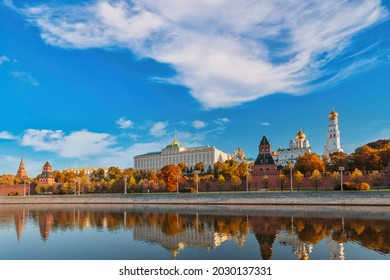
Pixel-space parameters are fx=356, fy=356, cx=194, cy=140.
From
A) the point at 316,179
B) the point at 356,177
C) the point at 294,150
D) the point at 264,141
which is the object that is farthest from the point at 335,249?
the point at 294,150

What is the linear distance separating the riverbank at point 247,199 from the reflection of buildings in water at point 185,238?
70.5ft

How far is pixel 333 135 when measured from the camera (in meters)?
128

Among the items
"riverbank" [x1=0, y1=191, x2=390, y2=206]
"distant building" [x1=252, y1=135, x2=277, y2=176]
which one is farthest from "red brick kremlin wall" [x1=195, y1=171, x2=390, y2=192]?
"riverbank" [x1=0, y1=191, x2=390, y2=206]

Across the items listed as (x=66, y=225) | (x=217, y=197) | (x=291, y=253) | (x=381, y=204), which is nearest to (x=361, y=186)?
(x=381, y=204)

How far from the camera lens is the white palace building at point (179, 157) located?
14338 centimetres

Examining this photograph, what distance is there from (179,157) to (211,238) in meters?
126

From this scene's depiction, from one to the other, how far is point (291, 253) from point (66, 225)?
23.7 m

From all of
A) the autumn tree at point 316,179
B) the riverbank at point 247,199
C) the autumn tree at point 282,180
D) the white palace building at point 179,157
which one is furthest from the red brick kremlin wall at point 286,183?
the white palace building at point 179,157

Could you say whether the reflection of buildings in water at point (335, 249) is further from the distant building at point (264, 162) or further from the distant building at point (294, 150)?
the distant building at point (294, 150)

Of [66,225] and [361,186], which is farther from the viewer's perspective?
[361,186]

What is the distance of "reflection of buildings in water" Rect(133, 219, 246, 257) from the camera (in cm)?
2323

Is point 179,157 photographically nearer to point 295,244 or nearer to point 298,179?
point 298,179

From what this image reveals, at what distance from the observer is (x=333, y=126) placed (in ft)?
422

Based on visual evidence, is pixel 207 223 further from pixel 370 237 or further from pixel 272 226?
pixel 370 237
